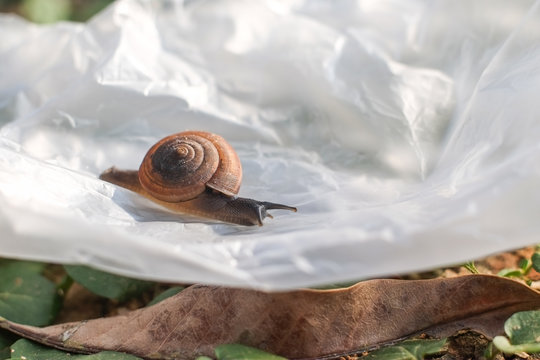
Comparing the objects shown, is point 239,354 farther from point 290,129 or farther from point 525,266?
point 290,129

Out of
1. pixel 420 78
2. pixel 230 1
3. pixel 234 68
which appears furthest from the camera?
pixel 230 1

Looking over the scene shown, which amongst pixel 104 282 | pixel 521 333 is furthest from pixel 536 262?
pixel 104 282

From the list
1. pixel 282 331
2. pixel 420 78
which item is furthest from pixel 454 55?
pixel 282 331

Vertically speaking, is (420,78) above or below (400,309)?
above

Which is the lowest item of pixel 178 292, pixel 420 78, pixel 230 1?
pixel 178 292

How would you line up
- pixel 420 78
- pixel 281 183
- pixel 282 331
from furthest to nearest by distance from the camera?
1. pixel 420 78
2. pixel 281 183
3. pixel 282 331

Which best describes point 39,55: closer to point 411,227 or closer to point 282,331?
point 282,331

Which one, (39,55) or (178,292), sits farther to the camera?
(39,55)
